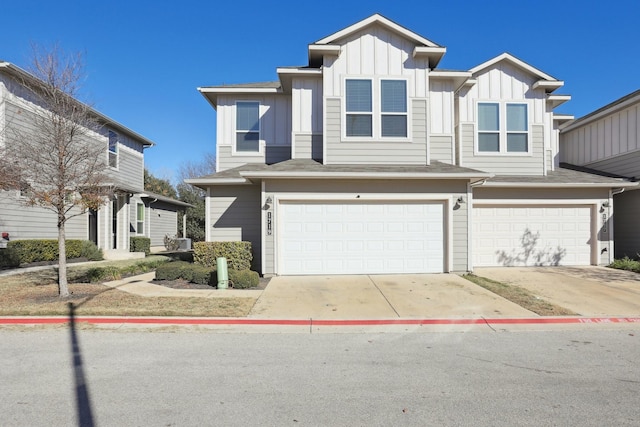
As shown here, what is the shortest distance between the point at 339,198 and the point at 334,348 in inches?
243

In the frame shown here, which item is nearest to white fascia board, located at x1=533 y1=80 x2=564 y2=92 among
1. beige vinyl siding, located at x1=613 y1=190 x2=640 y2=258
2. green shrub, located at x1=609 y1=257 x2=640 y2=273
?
beige vinyl siding, located at x1=613 y1=190 x2=640 y2=258

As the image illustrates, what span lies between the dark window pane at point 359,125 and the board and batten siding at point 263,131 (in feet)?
9.77

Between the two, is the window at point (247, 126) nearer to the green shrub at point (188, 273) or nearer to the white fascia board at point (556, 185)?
the green shrub at point (188, 273)

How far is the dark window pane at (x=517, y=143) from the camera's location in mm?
13669

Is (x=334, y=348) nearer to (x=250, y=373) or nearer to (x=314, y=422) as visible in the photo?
(x=250, y=373)

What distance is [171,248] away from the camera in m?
23.3

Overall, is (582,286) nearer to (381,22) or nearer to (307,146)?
(307,146)

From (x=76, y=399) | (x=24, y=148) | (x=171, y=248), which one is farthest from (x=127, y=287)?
(x=171, y=248)

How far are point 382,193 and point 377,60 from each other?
175 inches

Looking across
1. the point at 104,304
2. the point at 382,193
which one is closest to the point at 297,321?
the point at 104,304

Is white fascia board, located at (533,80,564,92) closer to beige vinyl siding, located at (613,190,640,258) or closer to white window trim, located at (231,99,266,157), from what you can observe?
beige vinyl siding, located at (613,190,640,258)

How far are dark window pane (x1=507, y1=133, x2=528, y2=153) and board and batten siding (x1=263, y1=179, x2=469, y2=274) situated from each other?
158 inches

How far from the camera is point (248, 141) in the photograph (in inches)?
550

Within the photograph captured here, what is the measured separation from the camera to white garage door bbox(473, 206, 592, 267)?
42.3 ft
